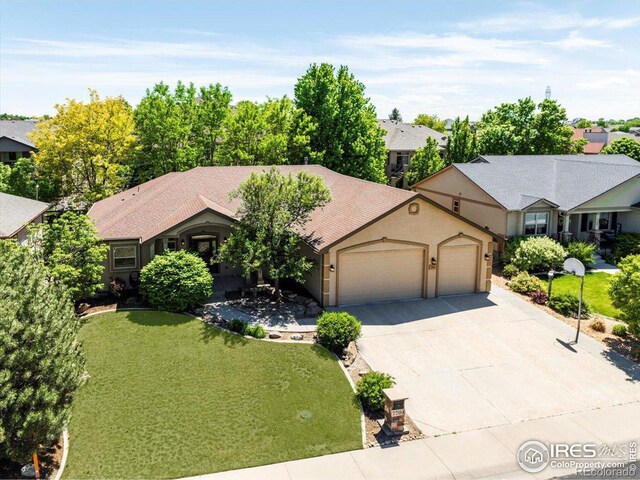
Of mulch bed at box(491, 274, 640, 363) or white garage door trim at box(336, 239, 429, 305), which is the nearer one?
mulch bed at box(491, 274, 640, 363)

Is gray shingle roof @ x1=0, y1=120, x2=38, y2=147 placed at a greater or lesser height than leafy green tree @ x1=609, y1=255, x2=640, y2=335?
greater

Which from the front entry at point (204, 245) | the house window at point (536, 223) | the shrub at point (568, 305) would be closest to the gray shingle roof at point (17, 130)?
the front entry at point (204, 245)

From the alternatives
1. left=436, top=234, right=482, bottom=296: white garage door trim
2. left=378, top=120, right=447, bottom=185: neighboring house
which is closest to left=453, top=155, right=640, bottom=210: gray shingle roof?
left=436, top=234, right=482, bottom=296: white garage door trim

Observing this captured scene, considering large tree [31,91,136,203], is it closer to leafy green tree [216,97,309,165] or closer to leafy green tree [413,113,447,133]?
leafy green tree [216,97,309,165]

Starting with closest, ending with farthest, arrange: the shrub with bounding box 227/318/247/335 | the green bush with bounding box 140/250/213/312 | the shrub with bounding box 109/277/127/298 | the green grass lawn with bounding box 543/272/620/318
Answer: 1. the shrub with bounding box 227/318/247/335
2. the green bush with bounding box 140/250/213/312
3. the shrub with bounding box 109/277/127/298
4. the green grass lawn with bounding box 543/272/620/318

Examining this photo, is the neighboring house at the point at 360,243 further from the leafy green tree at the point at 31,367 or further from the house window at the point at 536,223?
the leafy green tree at the point at 31,367

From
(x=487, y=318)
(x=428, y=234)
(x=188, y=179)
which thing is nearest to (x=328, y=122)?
(x=188, y=179)

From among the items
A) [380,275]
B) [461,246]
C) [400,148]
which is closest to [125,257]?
[380,275]

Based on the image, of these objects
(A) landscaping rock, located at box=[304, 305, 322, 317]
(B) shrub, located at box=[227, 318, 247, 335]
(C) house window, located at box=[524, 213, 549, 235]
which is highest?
(C) house window, located at box=[524, 213, 549, 235]
